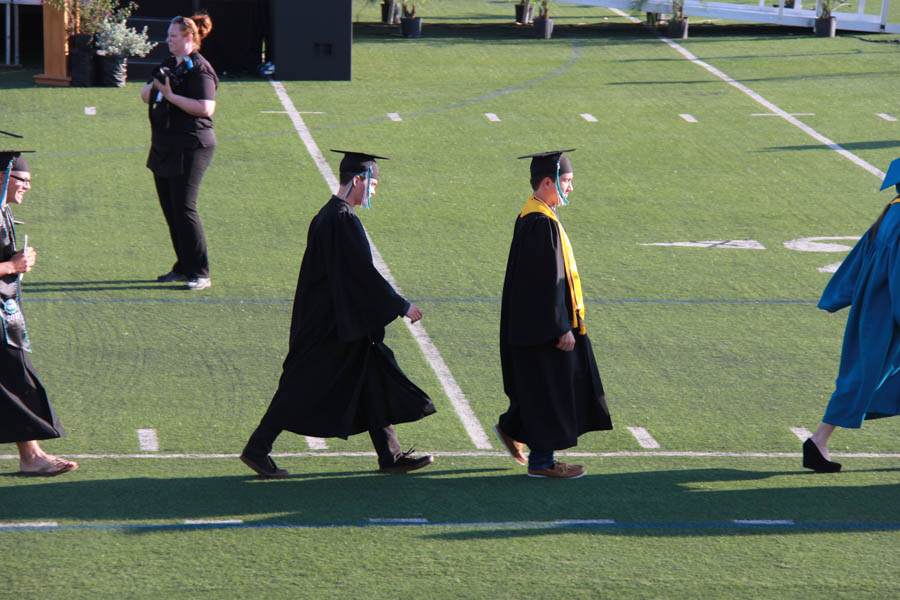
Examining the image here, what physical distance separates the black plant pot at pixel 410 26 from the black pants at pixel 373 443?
17.1m

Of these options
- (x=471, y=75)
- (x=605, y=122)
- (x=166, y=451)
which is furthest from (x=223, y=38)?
(x=166, y=451)

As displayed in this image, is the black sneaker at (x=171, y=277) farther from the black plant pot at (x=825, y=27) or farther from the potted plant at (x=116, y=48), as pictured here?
the black plant pot at (x=825, y=27)

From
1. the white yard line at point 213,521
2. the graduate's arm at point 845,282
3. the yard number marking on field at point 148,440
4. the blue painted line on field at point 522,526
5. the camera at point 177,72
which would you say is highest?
the camera at point 177,72

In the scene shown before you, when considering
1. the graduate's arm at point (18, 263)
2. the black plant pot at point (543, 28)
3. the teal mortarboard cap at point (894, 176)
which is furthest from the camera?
the black plant pot at point (543, 28)

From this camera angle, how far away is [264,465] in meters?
6.34

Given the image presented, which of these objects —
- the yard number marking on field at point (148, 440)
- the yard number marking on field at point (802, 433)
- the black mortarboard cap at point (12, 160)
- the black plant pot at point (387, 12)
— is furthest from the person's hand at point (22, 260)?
the black plant pot at point (387, 12)

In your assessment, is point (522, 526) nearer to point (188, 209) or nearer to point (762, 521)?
point (762, 521)

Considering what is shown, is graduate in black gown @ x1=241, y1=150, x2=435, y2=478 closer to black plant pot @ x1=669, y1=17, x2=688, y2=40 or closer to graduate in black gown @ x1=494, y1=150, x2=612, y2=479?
graduate in black gown @ x1=494, y1=150, x2=612, y2=479

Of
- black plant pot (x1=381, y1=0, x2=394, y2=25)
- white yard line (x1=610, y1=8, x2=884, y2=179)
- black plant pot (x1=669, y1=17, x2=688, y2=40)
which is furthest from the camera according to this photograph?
black plant pot (x1=381, y1=0, x2=394, y2=25)

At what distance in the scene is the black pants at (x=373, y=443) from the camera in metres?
6.32

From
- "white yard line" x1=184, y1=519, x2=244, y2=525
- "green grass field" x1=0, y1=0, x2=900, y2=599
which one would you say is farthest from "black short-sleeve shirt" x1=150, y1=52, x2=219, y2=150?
"white yard line" x1=184, y1=519, x2=244, y2=525

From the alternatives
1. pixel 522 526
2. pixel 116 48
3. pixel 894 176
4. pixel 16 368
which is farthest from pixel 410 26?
pixel 522 526

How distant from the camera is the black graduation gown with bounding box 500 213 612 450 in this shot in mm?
6297

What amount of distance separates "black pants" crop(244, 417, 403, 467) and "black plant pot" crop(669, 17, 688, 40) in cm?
1822
